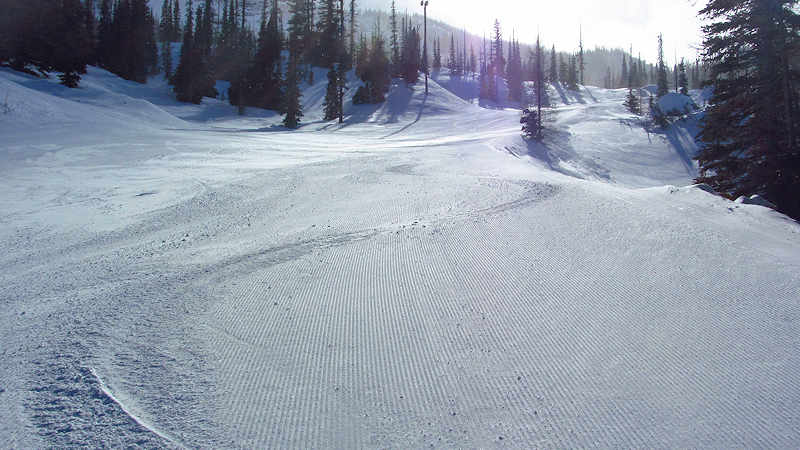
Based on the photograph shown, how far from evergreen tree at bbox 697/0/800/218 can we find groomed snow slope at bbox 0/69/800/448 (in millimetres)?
6238

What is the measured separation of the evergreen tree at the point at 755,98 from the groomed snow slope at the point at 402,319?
6.24m

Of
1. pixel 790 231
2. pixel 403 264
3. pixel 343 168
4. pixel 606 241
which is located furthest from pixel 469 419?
pixel 343 168

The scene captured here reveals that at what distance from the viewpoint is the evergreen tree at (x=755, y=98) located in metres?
11.2

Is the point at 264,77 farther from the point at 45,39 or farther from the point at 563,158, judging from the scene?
the point at 563,158

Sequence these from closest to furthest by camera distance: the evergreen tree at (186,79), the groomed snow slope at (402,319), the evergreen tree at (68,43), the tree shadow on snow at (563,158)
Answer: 1. the groomed snow slope at (402,319)
2. the tree shadow on snow at (563,158)
3. the evergreen tree at (68,43)
4. the evergreen tree at (186,79)

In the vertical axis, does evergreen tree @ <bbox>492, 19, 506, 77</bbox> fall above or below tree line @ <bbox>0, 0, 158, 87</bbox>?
above

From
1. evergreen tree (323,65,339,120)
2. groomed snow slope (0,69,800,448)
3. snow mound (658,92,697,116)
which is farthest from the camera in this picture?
evergreen tree (323,65,339,120)

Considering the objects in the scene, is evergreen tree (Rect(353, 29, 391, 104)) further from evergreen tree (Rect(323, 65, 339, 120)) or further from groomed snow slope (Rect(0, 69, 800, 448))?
groomed snow slope (Rect(0, 69, 800, 448))

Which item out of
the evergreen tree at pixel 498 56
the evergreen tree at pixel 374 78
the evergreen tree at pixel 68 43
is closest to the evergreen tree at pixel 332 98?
the evergreen tree at pixel 374 78

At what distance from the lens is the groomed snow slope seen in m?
2.24

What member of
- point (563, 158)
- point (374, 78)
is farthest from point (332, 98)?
point (563, 158)

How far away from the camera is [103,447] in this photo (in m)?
2.03

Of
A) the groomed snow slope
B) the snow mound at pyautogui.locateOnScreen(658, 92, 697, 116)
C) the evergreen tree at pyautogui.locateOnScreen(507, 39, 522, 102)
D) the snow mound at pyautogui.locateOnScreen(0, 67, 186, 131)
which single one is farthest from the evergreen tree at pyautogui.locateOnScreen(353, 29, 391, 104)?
the groomed snow slope

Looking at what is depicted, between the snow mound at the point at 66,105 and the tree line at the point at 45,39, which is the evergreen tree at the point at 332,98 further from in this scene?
the tree line at the point at 45,39
